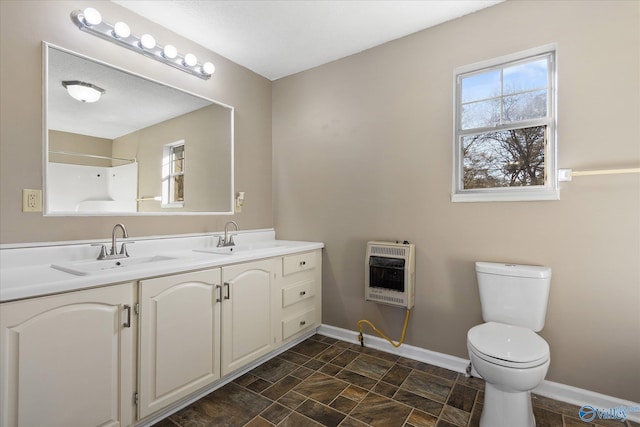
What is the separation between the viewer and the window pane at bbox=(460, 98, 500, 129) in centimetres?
209

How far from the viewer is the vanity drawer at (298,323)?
243cm

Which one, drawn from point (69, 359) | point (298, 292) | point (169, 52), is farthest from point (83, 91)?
point (298, 292)

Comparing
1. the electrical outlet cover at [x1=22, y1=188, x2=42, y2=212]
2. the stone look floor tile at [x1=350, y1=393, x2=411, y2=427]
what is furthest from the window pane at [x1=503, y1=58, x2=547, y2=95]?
the electrical outlet cover at [x1=22, y1=188, x2=42, y2=212]

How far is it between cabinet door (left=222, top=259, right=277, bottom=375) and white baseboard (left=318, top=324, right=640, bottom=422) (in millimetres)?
717

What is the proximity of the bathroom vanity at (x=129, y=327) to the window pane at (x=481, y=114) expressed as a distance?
64.5 inches

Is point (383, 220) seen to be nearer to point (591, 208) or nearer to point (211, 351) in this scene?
point (591, 208)

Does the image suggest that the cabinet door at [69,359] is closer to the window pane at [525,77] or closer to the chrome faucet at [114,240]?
the chrome faucet at [114,240]

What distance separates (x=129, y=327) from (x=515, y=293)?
6.75 feet

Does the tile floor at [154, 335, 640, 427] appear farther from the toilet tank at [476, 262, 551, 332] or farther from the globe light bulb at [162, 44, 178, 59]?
the globe light bulb at [162, 44, 178, 59]

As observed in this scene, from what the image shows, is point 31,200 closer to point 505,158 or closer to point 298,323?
point 298,323

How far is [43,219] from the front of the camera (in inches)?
66.0

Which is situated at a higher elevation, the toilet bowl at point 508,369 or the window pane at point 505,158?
the window pane at point 505,158

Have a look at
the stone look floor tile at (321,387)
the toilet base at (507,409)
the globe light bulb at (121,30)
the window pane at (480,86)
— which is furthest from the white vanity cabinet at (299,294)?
the globe light bulb at (121,30)

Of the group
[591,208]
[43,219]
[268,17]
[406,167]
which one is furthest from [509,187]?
[43,219]
